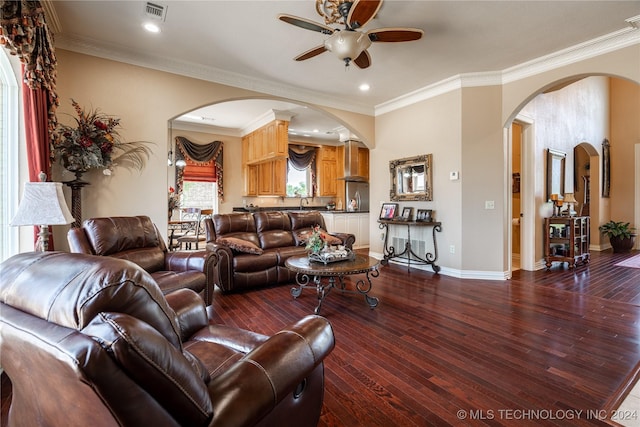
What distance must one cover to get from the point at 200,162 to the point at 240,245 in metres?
4.05

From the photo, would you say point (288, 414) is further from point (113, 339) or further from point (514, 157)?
point (514, 157)

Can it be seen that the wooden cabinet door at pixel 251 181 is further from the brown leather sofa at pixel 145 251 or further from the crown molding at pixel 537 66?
the brown leather sofa at pixel 145 251

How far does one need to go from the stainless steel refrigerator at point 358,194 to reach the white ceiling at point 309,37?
3.50 meters

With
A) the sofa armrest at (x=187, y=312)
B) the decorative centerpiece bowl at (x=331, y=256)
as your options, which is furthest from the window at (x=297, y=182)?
the sofa armrest at (x=187, y=312)

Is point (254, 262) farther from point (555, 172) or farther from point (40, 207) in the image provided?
point (555, 172)

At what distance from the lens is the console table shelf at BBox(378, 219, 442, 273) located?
4.82 meters

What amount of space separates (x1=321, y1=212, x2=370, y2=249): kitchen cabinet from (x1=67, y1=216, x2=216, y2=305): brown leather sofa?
3991 mm

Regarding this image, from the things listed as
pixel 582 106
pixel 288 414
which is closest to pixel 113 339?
pixel 288 414

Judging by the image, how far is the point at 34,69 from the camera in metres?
2.26

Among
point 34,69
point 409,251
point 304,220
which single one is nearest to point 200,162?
point 304,220

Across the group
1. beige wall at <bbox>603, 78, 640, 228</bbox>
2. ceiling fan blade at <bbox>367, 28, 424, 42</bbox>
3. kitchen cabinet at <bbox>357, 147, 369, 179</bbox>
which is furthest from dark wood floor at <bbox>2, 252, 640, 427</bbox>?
beige wall at <bbox>603, 78, 640, 228</bbox>

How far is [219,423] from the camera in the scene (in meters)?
0.81

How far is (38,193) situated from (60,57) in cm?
233

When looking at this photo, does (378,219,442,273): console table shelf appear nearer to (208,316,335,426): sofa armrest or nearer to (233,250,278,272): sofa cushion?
(233,250,278,272): sofa cushion
